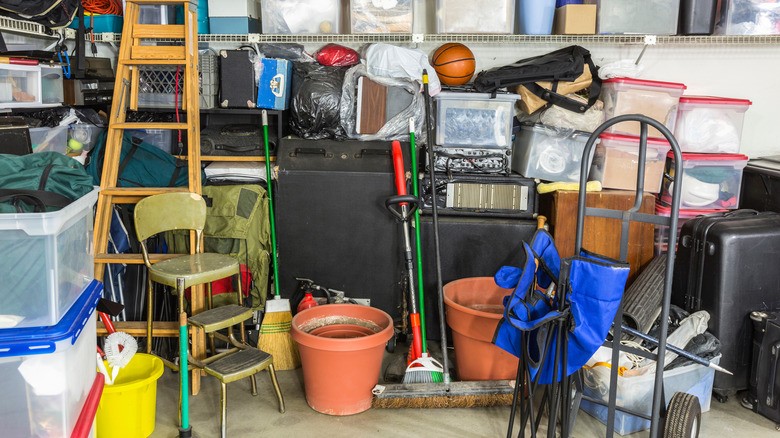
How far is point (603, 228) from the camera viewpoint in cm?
342

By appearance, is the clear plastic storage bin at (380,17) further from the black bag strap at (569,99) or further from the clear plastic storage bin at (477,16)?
the black bag strap at (569,99)

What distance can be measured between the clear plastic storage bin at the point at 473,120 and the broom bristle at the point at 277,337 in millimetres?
1277

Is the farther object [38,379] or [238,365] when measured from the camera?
[238,365]

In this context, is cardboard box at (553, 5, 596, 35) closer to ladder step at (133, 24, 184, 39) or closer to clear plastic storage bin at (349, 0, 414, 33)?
clear plastic storage bin at (349, 0, 414, 33)

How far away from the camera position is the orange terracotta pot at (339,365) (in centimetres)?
274

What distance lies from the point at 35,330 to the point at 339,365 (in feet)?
4.27

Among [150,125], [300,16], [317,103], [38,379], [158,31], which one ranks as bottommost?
[38,379]

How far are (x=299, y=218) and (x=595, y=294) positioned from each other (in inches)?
73.7

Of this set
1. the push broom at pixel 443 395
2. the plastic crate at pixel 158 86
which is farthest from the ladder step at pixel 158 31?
the push broom at pixel 443 395

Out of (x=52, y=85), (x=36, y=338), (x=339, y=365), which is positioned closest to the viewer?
(x=36, y=338)

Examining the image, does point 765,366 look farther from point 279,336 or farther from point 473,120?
point 279,336

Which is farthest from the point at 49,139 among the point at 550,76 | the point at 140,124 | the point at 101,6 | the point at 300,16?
the point at 550,76

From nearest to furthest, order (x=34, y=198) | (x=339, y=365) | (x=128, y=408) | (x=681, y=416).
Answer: (x=34, y=198), (x=681, y=416), (x=128, y=408), (x=339, y=365)

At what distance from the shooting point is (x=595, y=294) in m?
1.96
